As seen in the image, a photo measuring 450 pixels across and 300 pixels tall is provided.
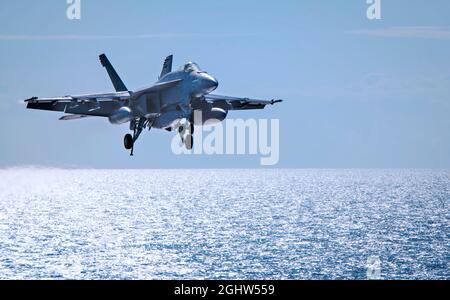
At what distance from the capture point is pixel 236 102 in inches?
2462

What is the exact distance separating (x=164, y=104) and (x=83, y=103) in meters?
8.04

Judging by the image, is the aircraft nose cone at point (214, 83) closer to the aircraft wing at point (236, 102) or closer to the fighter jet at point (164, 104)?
the fighter jet at point (164, 104)

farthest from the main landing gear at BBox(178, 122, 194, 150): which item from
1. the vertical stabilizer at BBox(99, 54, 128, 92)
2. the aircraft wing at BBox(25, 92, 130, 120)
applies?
the vertical stabilizer at BBox(99, 54, 128, 92)

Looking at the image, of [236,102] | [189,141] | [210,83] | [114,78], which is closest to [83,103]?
[114,78]

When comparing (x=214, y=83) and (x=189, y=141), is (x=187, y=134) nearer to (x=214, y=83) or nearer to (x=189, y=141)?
(x=189, y=141)

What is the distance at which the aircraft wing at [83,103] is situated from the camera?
57625 millimetres

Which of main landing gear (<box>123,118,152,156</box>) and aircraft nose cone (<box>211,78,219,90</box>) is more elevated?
aircraft nose cone (<box>211,78,219,90</box>)

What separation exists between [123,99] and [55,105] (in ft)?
17.7

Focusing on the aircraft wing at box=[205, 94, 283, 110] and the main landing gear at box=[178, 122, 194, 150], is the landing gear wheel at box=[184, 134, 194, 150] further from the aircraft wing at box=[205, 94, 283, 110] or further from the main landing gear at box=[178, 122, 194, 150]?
the aircraft wing at box=[205, 94, 283, 110]

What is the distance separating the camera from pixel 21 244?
7343 inches

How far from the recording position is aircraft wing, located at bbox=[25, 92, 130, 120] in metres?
57.6

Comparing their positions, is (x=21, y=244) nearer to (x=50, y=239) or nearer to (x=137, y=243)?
(x=50, y=239)
